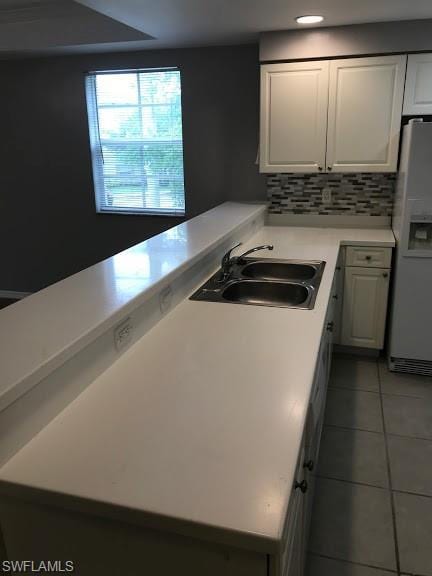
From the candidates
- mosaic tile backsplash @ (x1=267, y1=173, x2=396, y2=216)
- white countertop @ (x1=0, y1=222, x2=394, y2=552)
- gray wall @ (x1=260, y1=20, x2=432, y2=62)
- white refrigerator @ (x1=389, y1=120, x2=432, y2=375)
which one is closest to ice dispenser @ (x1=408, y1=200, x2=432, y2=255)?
white refrigerator @ (x1=389, y1=120, x2=432, y2=375)

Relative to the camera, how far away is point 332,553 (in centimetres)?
175

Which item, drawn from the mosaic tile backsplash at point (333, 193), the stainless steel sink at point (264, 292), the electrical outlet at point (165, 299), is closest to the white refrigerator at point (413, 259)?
the mosaic tile backsplash at point (333, 193)

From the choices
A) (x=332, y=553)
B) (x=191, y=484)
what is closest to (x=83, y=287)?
(x=191, y=484)

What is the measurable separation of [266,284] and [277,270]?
1.10ft

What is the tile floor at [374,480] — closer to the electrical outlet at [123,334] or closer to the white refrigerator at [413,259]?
the white refrigerator at [413,259]

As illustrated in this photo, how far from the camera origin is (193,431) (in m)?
1.08

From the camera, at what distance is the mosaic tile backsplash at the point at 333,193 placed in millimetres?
3434

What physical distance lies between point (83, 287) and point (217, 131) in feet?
8.46

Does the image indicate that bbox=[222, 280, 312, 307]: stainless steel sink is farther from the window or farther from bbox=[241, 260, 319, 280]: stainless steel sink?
the window

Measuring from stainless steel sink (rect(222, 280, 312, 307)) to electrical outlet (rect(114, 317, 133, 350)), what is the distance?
2.51ft

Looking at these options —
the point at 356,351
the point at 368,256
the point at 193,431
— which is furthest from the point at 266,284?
the point at 356,351

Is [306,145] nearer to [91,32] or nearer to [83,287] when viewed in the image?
[91,32]

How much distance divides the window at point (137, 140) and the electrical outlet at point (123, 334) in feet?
8.95

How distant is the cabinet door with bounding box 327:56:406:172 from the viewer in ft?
9.71
